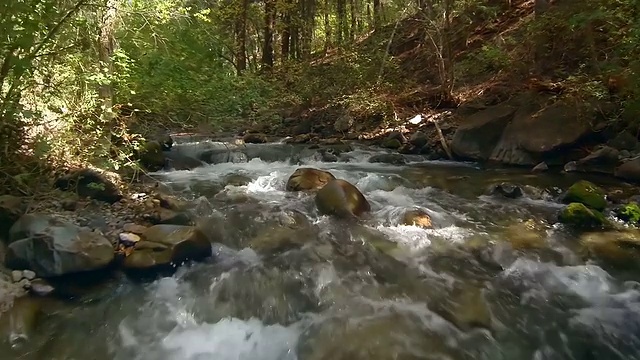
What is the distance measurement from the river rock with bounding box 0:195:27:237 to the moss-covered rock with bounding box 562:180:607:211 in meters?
7.45

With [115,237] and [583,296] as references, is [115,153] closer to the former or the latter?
[115,237]

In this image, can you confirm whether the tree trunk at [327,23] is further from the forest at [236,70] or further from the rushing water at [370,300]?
the rushing water at [370,300]

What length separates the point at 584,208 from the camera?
631cm

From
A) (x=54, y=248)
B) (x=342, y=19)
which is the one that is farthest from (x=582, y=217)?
(x=342, y=19)

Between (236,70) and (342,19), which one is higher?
(342,19)

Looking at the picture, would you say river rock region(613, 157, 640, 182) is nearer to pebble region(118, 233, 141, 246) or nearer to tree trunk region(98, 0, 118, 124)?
pebble region(118, 233, 141, 246)

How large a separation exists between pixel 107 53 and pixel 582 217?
717cm

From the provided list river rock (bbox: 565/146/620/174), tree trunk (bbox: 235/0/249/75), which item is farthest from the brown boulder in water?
tree trunk (bbox: 235/0/249/75)

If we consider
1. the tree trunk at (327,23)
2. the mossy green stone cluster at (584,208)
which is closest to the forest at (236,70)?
the tree trunk at (327,23)

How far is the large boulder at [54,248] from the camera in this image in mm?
4801

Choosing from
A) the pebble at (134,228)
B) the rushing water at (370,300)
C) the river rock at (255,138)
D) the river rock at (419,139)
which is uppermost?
the river rock at (419,139)

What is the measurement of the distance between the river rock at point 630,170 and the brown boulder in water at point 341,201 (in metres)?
4.32

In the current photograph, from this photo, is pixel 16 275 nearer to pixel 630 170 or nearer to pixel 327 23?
pixel 630 170

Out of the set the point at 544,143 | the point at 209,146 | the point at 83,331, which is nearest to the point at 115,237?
the point at 83,331
